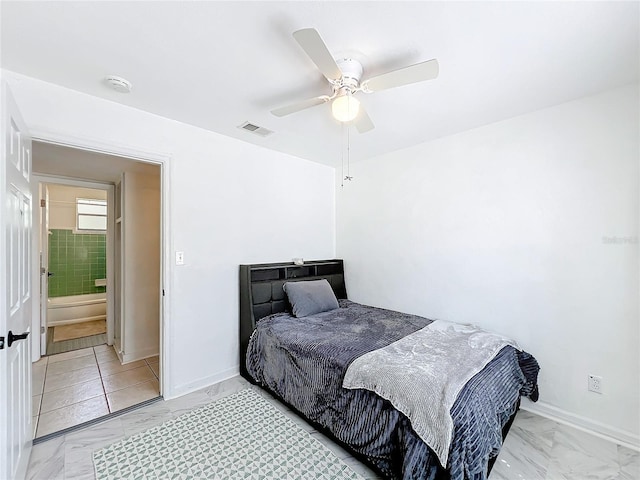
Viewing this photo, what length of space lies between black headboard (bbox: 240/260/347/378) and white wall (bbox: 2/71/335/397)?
0.12 metres

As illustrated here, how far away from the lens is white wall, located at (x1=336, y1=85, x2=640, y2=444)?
206cm

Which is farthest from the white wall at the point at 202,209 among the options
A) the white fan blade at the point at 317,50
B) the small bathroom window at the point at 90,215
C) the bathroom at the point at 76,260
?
the small bathroom window at the point at 90,215

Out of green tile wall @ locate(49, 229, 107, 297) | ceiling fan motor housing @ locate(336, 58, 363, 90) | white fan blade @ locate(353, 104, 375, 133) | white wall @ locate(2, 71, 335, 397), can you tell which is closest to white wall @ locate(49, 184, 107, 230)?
green tile wall @ locate(49, 229, 107, 297)

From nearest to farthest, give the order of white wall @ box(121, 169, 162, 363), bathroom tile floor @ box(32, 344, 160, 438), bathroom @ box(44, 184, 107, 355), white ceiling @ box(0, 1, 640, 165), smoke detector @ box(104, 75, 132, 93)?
white ceiling @ box(0, 1, 640, 165) < smoke detector @ box(104, 75, 132, 93) < bathroom tile floor @ box(32, 344, 160, 438) < white wall @ box(121, 169, 162, 363) < bathroom @ box(44, 184, 107, 355)

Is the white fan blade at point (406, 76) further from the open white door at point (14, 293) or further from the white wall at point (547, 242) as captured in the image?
the open white door at point (14, 293)

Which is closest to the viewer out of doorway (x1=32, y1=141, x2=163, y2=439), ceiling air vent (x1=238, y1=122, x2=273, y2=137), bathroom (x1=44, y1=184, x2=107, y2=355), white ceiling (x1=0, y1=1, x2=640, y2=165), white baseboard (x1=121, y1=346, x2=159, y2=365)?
white ceiling (x1=0, y1=1, x2=640, y2=165)

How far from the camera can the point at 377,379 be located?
5.66 feet

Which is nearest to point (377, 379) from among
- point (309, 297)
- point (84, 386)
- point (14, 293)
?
point (309, 297)

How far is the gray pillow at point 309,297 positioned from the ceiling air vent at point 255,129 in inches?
61.4

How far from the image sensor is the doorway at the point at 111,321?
98.7 inches

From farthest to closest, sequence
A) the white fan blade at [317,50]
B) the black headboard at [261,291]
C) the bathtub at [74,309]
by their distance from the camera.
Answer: the bathtub at [74,309] < the black headboard at [261,291] < the white fan blade at [317,50]

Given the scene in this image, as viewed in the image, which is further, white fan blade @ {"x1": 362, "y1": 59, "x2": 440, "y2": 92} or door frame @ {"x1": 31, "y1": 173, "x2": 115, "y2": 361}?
door frame @ {"x1": 31, "y1": 173, "x2": 115, "y2": 361}

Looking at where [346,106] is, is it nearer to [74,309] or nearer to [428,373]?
[428,373]

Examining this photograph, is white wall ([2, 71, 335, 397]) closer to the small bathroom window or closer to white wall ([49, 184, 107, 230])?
white wall ([49, 184, 107, 230])
